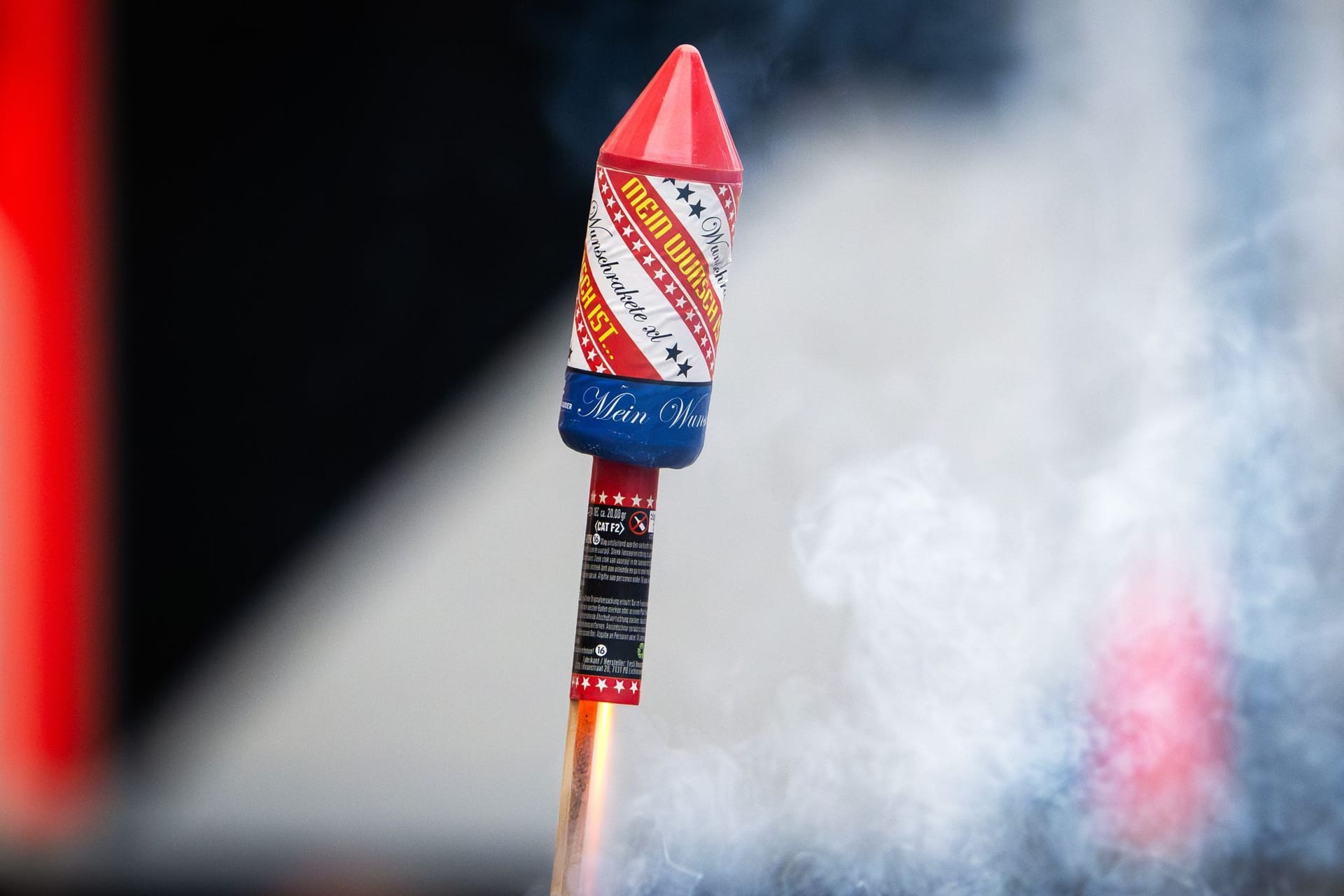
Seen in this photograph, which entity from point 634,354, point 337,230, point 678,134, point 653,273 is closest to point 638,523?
point 634,354

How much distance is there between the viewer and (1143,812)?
4.50 m

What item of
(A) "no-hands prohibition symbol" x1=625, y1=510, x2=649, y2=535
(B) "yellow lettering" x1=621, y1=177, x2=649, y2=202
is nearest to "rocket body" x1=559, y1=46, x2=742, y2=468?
(B) "yellow lettering" x1=621, y1=177, x2=649, y2=202

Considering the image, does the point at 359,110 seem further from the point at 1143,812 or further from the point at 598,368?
the point at 1143,812

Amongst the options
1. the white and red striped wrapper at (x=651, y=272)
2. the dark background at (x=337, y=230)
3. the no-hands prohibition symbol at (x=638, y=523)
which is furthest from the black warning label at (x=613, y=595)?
A: the dark background at (x=337, y=230)

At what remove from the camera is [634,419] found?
307 cm

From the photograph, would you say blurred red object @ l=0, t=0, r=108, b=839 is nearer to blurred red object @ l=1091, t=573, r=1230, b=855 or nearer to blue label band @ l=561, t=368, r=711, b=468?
blue label band @ l=561, t=368, r=711, b=468

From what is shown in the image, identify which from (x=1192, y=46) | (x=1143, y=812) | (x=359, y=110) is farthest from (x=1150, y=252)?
(x=359, y=110)

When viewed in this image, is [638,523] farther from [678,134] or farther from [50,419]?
[50,419]

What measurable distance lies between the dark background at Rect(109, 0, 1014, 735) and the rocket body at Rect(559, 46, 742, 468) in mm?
1395

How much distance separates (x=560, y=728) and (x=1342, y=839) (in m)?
2.33

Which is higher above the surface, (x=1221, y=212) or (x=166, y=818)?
(x=1221, y=212)

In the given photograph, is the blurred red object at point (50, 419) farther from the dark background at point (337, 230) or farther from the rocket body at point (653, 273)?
the rocket body at point (653, 273)

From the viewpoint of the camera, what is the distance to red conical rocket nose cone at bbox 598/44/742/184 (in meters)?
3.04

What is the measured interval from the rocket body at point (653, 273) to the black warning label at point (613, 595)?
5.6 inches
